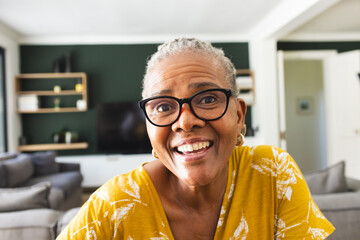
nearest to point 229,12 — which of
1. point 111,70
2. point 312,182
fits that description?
point 111,70

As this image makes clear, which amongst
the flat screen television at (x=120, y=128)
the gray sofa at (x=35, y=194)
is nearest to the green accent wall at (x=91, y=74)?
the flat screen television at (x=120, y=128)

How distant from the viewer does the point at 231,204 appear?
787mm

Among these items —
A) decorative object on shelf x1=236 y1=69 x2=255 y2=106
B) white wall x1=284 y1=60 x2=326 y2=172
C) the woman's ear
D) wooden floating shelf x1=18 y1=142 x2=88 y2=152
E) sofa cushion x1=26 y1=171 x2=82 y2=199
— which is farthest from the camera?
white wall x1=284 y1=60 x2=326 y2=172

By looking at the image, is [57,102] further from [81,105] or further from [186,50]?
[186,50]

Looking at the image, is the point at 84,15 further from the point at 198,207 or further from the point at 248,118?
the point at 198,207

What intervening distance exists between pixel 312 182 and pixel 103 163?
3.86 meters

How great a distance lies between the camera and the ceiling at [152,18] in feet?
11.9

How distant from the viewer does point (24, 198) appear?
1.50m

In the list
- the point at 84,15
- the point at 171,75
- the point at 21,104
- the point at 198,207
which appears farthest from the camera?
the point at 21,104

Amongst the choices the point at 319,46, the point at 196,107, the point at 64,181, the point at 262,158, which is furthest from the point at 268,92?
the point at 196,107

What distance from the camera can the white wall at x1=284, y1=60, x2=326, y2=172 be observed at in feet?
19.5

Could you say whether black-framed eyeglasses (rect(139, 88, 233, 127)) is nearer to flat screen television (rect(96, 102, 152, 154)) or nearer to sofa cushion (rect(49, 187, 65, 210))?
sofa cushion (rect(49, 187, 65, 210))

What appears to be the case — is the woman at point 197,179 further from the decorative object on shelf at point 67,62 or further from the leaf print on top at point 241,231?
the decorative object on shelf at point 67,62

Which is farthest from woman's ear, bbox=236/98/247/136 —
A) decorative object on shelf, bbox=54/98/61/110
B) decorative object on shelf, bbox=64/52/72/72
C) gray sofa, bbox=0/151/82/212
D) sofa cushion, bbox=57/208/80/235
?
decorative object on shelf, bbox=54/98/61/110
